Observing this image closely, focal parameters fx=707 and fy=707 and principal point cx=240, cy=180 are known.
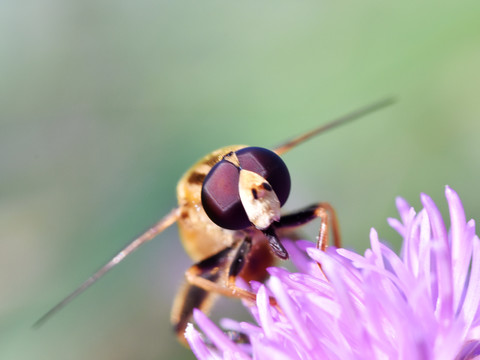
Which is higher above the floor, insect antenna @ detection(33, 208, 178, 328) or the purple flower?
insect antenna @ detection(33, 208, 178, 328)

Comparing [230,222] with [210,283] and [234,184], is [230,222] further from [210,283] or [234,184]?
[210,283]

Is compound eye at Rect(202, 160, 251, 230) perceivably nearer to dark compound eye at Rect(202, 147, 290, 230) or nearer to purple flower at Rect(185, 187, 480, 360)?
dark compound eye at Rect(202, 147, 290, 230)

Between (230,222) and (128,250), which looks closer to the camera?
(230,222)

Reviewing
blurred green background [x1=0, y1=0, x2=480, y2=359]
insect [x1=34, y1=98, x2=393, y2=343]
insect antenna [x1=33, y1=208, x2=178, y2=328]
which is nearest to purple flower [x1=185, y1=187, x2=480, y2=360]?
insect [x1=34, y1=98, x2=393, y2=343]

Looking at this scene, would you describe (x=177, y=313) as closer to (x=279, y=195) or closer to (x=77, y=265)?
(x=279, y=195)

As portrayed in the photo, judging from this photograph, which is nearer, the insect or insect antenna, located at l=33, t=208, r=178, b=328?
the insect

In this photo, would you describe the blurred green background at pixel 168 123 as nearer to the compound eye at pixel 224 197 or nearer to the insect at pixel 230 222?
the insect at pixel 230 222

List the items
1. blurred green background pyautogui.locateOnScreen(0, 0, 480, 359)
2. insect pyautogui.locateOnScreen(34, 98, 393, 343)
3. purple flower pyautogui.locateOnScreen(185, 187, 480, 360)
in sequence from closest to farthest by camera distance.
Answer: purple flower pyautogui.locateOnScreen(185, 187, 480, 360) → insect pyautogui.locateOnScreen(34, 98, 393, 343) → blurred green background pyautogui.locateOnScreen(0, 0, 480, 359)

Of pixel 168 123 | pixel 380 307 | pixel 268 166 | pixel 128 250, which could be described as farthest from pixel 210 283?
pixel 168 123
